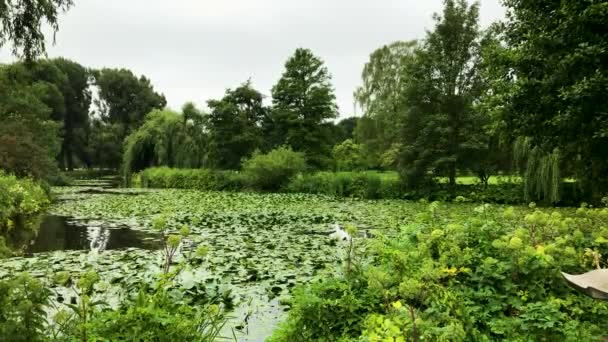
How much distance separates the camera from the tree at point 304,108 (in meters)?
29.1

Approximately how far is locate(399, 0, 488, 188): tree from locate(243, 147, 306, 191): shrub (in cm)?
657

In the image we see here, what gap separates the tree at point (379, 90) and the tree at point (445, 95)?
23.1 ft

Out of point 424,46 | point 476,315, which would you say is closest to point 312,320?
point 476,315

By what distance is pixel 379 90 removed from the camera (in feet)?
101

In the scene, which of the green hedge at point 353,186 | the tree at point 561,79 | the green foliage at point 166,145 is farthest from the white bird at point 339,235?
the green foliage at point 166,145

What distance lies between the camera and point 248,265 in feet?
21.4

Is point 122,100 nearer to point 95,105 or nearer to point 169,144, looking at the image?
point 95,105

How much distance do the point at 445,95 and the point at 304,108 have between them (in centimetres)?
1096

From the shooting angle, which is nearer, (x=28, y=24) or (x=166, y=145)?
(x=28, y=24)

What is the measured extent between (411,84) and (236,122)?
1285cm

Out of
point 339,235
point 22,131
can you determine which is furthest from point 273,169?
point 339,235

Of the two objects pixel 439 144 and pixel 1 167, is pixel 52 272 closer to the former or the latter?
pixel 1 167

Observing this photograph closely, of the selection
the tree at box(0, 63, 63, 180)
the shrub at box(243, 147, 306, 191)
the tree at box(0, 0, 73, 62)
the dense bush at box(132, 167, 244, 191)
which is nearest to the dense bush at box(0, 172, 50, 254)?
the tree at box(0, 63, 63, 180)

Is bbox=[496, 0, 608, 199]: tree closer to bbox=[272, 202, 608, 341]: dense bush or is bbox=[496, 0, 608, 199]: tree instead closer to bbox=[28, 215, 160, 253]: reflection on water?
bbox=[272, 202, 608, 341]: dense bush
